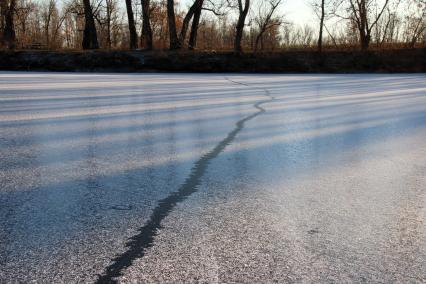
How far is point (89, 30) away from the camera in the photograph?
A: 21.0 m

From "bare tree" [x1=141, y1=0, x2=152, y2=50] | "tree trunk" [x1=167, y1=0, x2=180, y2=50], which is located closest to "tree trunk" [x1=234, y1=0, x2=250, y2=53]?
"tree trunk" [x1=167, y1=0, x2=180, y2=50]

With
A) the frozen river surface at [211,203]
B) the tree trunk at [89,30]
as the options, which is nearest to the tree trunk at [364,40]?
the tree trunk at [89,30]

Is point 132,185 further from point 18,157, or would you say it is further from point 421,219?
point 421,219

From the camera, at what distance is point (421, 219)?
1.47 m

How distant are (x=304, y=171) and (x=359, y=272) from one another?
1108 millimetres

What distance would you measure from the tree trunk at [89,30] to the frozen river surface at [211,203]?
1761 centimetres

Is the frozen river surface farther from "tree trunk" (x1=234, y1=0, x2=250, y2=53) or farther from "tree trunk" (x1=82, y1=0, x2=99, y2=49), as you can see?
"tree trunk" (x1=82, y1=0, x2=99, y2=49)

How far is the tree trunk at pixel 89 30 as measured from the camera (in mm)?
19750

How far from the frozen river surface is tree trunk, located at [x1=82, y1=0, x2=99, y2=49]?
1761 cm

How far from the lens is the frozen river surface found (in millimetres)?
1107

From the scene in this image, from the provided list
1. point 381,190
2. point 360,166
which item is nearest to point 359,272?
point 381,190

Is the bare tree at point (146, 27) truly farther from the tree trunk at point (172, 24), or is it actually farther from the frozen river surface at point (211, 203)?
the frozen river surface at point (211, 203)

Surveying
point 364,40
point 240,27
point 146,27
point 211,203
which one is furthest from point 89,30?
point 211,203

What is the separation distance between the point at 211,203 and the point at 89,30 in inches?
830
